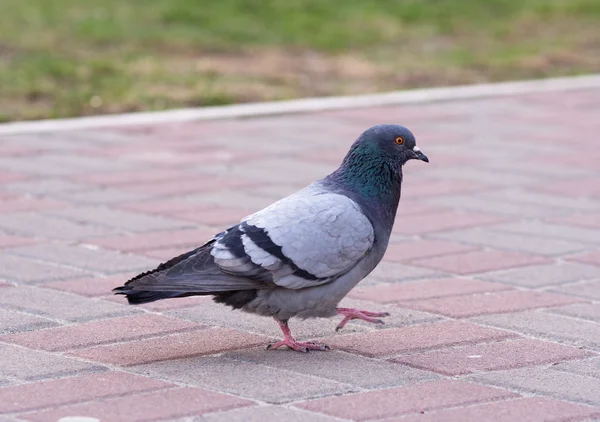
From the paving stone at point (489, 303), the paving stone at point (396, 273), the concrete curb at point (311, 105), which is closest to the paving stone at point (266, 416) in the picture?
the paving stone at point (489, 303)

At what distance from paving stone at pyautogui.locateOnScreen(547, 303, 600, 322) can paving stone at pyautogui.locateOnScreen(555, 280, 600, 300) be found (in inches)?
4.7

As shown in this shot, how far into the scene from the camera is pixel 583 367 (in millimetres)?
3590

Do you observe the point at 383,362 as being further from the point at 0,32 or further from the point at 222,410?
the point at 0,32

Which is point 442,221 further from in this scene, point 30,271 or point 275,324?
point 30,271

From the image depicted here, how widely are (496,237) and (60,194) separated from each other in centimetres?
207

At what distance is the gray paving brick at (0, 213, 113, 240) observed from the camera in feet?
16.7

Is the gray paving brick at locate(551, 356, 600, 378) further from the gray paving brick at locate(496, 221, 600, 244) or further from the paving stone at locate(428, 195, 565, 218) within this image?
the paving stone at locate(428, 195, 565, 218)

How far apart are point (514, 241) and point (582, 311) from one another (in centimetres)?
99

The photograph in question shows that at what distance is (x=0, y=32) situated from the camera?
10305 millimetres

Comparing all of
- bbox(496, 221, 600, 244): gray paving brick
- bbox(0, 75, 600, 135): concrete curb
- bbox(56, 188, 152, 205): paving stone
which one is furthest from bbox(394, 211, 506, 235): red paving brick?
bbox(0, 75, 600, 135): concrete curb

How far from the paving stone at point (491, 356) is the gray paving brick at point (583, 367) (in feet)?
0.13

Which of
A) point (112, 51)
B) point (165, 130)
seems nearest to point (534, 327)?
point (165, 130)

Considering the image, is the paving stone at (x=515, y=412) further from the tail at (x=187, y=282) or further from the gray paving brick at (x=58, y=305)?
the gray paving brick at (x=58, y=305)

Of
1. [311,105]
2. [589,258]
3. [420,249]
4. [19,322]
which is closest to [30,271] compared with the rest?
[19,322]
